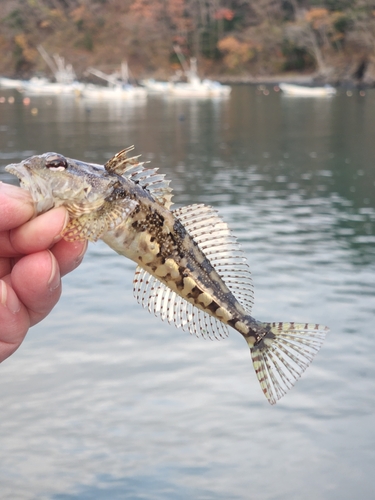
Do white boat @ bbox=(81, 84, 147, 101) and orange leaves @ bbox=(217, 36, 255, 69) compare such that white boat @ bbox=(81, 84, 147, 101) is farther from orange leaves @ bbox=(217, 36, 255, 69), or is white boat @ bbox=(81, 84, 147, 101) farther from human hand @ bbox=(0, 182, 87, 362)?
human hand @ bbox=(0, 182, 87, 362)

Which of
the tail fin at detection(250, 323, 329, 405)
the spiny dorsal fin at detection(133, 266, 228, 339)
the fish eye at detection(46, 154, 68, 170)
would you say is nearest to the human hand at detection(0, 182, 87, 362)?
the fish eye at detection(46, 154, 68, 170)

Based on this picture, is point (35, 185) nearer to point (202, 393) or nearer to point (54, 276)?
point (54, 276)

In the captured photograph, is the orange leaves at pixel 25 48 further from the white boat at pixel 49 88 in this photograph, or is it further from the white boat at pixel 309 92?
the white boat at pixel 309 92

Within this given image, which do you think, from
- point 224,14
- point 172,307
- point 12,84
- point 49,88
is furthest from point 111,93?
point 172,307

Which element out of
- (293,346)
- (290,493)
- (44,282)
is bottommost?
(290,493)

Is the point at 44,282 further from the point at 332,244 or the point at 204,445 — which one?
the point at 332,244

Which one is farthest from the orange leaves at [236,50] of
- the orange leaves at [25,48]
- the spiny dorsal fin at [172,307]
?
the spiny dorsal fin at [172,307]

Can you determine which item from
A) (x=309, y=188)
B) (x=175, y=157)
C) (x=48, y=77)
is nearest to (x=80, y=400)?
(x=309, y=188)
